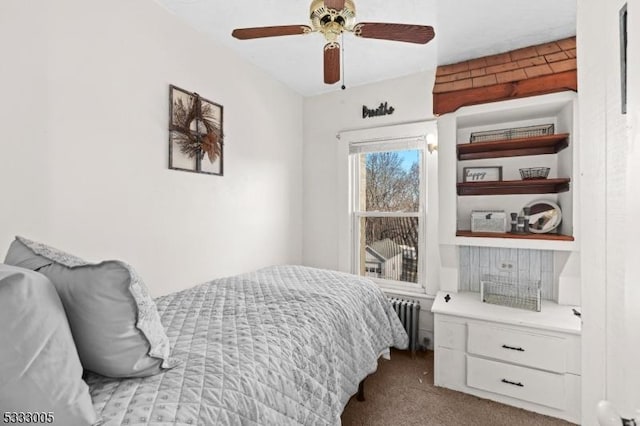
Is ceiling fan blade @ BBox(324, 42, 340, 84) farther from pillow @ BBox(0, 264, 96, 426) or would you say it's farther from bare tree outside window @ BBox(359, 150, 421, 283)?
pillow @ BBox(0, 264, 96, 426)

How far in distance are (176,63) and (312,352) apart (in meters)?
2.12

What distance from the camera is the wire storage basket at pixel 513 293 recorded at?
7.44ft

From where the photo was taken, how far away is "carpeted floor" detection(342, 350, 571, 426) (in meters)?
1.94

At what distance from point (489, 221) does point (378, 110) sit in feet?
4.91

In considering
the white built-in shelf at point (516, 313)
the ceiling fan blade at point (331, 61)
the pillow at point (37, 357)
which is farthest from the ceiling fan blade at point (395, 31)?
the white built-in shelf at point (516, 313)

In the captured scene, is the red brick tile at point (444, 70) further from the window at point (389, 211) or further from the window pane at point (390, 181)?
the window pane at point (390, 181)

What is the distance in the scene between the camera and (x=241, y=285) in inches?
88.7

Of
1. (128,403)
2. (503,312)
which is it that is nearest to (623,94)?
(128,403)

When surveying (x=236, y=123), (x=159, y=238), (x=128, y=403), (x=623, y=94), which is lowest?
(x=128, y=403)

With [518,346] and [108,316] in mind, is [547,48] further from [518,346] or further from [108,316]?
[108,316]

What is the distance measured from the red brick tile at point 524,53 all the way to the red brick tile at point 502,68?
0.08 meters

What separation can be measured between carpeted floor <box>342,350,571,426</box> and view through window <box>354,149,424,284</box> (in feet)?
3.36

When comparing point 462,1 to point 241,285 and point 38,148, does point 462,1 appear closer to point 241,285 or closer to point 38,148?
point 241,285

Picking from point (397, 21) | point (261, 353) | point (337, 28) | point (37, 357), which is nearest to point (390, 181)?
point (397, 21)
